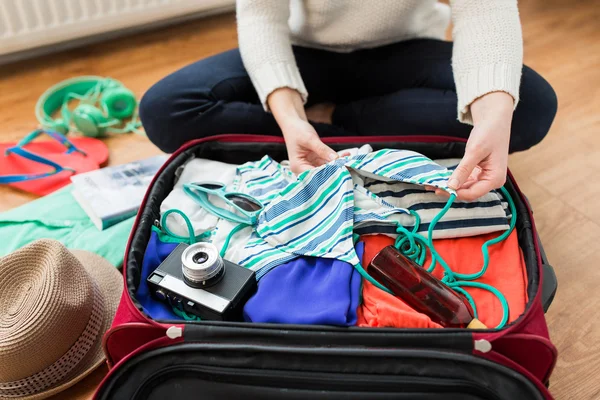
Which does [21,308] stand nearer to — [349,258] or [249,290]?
[249,290]

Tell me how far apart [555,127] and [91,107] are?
109 centimetres

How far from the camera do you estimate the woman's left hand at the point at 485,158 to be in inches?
28.7

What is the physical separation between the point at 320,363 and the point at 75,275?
412 mm

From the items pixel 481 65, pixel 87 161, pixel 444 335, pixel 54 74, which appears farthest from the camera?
pixel 54 74

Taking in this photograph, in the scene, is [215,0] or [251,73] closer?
[251,73]

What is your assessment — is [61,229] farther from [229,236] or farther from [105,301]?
[229,236]

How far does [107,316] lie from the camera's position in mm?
851

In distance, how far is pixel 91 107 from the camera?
1253mm

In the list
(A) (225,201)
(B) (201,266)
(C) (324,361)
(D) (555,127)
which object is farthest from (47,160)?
(D) (555,127)

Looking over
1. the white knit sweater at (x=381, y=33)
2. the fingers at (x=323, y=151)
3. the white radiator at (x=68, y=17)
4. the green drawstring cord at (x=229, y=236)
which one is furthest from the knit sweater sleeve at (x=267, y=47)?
the white radiator at (x=68, y=17)

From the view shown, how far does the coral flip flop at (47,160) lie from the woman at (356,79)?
9.2 inches

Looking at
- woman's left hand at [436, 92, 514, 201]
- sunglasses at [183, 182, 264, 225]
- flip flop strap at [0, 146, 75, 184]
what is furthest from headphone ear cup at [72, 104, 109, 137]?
woman's left hand at [436, 92, 514, 201]

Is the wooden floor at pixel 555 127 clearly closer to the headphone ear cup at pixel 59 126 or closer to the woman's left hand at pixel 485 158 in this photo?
the headphone ear cup at pixel 59 126

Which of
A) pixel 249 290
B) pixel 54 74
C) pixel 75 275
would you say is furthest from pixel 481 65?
pixel 54 74
